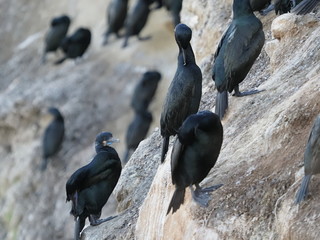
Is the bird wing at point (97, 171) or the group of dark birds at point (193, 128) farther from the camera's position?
the bird wing at point (97, 171)

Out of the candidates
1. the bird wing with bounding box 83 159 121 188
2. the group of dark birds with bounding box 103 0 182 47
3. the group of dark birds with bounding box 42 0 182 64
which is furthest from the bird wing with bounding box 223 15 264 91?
the group of dark birds with bounding box 42 0 182 64

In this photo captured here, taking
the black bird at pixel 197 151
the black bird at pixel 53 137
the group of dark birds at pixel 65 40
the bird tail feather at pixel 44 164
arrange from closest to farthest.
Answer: the black bird at pixel 197 151 < the black bird at pixel 53 137 < the bird tail feather at pixel 44 164 < the group of dark birds at pixel 65 40

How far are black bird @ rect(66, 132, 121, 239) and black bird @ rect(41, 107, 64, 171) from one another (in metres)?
8.80

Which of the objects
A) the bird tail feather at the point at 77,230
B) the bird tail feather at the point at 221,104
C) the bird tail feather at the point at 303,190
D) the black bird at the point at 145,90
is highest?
the bird tail feather at the point at 303,190

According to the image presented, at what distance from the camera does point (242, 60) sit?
A: 10.7 m

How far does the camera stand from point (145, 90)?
799 inches

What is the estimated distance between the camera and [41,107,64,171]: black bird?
20594 mm

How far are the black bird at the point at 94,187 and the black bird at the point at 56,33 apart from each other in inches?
472

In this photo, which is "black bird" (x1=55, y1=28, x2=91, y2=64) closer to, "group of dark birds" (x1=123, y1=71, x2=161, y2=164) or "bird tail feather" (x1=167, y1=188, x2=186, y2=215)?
"group of dark birds" (x1=123, y1=71, x2=161, y2=164)

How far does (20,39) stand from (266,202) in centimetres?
1841

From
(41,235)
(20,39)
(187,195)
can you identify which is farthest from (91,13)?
(187,195)

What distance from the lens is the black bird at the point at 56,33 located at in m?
23.6

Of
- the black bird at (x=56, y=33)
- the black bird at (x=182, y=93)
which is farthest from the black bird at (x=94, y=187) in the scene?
the black bird at (x=56, y=33)

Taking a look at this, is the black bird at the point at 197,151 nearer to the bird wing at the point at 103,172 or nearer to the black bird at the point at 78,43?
the bird wing at the point at 103,172
